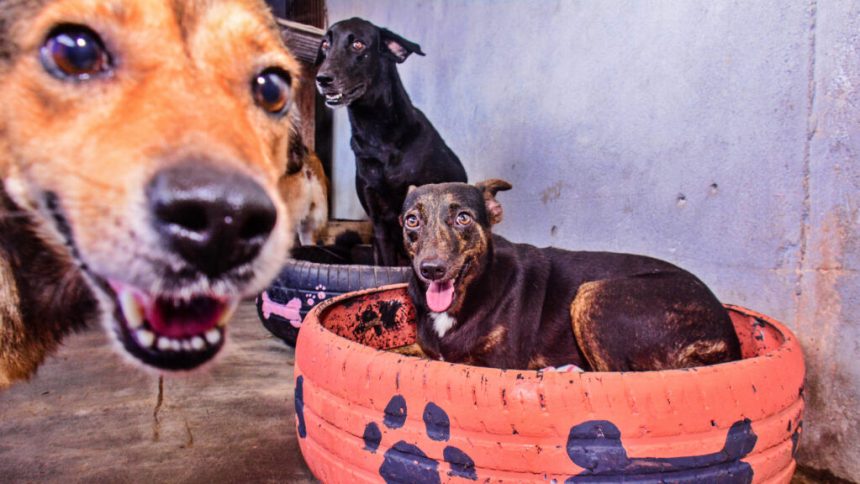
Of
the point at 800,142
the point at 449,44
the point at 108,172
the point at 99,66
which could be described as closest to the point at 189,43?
the point at 99,66

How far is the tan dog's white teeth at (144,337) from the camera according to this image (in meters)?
0.75

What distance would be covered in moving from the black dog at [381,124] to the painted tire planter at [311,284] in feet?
2.23

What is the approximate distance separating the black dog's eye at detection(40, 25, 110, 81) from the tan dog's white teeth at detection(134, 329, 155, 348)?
48cm

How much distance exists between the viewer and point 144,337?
0.77 metres

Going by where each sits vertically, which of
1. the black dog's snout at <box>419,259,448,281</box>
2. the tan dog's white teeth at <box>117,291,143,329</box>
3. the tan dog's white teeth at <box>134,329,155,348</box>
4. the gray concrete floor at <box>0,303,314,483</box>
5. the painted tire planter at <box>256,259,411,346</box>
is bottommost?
the gray concrete floor at <box>0,303,314,483</box>

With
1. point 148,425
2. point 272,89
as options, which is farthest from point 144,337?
point 148,425

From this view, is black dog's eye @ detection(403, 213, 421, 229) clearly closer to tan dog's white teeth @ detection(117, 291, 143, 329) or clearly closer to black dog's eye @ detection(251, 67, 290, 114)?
black dog's eye @ detection(251, 67, 290, 114)

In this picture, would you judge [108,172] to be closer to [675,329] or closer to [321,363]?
[321,363]

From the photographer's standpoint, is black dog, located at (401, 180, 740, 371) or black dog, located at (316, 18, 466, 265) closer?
black dog, located at (401, 180, 740, 371)

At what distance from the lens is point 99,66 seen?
925mm

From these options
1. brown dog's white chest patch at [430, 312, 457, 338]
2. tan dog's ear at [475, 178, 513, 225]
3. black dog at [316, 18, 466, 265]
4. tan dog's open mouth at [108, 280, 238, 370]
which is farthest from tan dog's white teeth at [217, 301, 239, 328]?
black dog at [316, 18, 466, 265]

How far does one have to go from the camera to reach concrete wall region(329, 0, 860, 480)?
1.78 m

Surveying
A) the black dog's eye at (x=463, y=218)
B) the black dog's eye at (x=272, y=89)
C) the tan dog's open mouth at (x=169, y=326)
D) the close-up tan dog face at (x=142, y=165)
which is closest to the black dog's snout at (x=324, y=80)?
the black dog's eye at (x=463, y=218)

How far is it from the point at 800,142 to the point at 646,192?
697 millimetres
